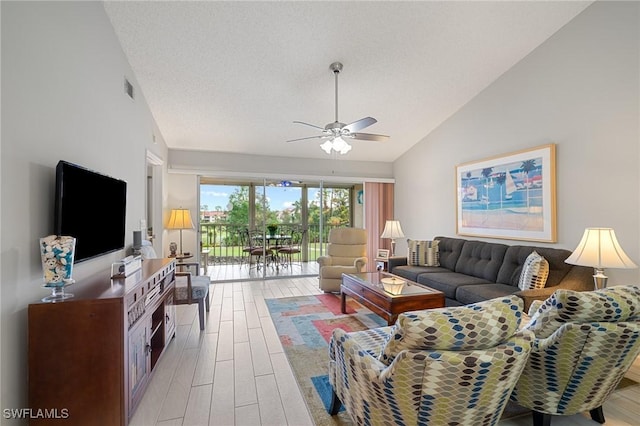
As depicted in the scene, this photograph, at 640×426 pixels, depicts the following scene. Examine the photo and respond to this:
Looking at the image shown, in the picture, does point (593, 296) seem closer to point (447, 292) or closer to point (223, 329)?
point (447, 292)

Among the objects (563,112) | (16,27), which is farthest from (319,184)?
(16,27)

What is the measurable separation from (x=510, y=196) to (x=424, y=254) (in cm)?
144

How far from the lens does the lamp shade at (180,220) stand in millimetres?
5156

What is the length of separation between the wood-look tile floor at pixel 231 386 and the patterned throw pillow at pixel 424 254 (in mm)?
2386

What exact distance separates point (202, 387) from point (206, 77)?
3340 millimetres

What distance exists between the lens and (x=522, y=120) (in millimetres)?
3824

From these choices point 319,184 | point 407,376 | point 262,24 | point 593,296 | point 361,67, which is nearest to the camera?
point 407,376

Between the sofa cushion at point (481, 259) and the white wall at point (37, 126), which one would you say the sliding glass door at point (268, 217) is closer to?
the sofa cushion at point (481, 259)

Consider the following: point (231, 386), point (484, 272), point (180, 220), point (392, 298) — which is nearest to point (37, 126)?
point (231, 386)

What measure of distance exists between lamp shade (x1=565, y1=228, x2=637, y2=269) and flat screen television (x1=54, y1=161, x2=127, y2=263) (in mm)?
4016

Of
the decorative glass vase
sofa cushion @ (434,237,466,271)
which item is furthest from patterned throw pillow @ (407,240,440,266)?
the decorative glass vase

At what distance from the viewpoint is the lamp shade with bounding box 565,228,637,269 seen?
98.9 inches

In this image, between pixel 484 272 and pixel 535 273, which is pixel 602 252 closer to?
pixel 535 273

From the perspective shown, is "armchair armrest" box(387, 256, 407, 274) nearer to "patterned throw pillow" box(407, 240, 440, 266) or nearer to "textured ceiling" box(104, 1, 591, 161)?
"patterned throw pillow" box(407, 240, 440, 266)
